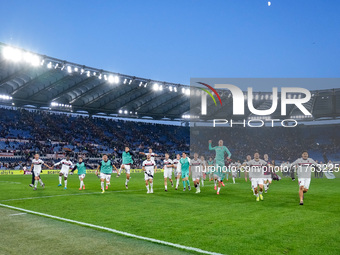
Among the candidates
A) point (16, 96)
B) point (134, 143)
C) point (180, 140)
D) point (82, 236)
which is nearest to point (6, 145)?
point (16, 96)

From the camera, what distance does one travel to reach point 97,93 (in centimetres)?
5066

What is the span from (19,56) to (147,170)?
1074 inches

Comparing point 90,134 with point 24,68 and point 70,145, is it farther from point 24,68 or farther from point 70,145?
point 24,68

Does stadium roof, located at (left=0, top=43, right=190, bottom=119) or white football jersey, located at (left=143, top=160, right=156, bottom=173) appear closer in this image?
white football jersey, located at (left=143, top=160, right=156, bottom=173)

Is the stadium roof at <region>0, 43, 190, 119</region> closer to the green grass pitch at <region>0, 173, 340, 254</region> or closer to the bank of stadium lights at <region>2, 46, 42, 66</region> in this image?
the bank of stadium lights at <region>2, 46, 42, 66</region>

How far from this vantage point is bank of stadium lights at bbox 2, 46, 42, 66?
35344 millimetres

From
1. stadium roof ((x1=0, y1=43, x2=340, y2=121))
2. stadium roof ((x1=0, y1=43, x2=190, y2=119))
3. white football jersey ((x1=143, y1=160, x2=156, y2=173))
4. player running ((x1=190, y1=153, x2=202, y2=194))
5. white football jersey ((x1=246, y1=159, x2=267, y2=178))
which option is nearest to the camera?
white football jersey ((x1=246, y1=159, x2=267, y2=178))

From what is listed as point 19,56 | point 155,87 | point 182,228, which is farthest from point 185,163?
point 155,87

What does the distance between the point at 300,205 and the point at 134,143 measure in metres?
47.9

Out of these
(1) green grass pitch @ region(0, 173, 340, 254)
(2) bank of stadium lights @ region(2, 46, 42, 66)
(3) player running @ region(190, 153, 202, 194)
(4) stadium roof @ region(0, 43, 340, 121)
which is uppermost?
(2) bank of stadium lights @ region(2, 46, 42, 66)

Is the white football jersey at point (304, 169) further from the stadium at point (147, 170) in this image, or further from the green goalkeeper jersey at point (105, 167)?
the green goalkeeper jersey at point (105, 167)

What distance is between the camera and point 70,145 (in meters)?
48.9

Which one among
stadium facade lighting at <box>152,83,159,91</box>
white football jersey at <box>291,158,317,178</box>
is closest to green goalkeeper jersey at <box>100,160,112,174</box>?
white football jersey at <box>291,158,317,178</box>

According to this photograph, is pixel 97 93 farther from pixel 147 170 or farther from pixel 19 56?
pixel 147 170
